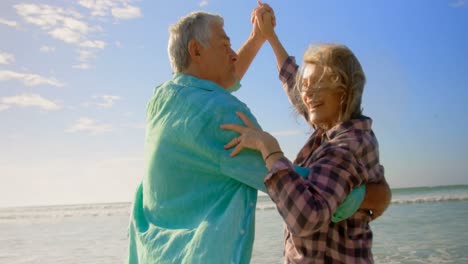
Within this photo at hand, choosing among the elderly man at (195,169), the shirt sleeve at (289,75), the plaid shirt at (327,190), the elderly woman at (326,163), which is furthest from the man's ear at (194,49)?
the shirt sleeve at (289,75)

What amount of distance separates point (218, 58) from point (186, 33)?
167 mm

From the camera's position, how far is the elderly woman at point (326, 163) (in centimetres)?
159

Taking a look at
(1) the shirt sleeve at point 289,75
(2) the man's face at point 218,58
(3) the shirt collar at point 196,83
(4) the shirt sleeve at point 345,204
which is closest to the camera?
(4) the shirt sleeve at point 345,204

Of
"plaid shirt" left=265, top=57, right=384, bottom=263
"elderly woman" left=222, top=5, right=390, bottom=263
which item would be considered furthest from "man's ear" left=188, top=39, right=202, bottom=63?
"plaid shirt" left=265, top=57, right=384, bottom=263

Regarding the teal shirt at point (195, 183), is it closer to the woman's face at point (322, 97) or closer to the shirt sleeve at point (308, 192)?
→ the shirt sleeve at point (308, 192)

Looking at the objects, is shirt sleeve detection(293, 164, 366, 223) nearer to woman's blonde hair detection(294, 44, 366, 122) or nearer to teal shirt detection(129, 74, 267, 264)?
teal shirt detection(129, 74, 267, 264)

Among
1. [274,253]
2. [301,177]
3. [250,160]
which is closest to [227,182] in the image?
[250,160]

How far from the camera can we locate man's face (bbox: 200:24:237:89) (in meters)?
2.03

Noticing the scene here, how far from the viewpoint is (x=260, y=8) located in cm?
277

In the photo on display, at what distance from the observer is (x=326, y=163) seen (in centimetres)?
172

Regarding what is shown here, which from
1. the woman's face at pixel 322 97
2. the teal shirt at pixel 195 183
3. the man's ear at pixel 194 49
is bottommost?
the teal shirt at pixel 195 183

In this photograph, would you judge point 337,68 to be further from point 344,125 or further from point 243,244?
point 243,244

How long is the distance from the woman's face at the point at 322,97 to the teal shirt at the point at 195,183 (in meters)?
0.36

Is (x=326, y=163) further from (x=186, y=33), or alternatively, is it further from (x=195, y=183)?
(x=186, y=33)
